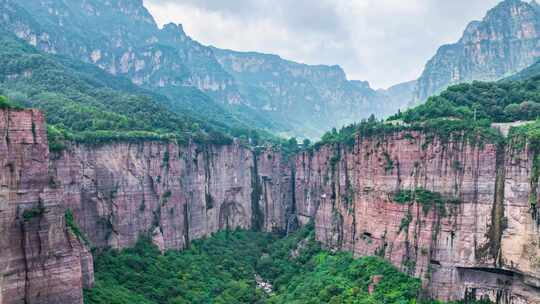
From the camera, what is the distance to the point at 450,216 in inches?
1494

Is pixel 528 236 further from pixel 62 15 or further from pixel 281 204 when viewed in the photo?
pixel 62 15

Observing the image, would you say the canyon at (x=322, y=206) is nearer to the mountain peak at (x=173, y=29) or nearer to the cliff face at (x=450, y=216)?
the cliff face at (x=450, y=216)

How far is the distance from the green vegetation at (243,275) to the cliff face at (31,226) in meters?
4.72

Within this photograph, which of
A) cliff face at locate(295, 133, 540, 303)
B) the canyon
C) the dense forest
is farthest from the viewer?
the dense forest

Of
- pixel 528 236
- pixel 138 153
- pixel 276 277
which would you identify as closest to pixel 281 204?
pixel 276 277

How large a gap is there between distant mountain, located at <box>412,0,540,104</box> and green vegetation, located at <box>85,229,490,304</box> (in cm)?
8595

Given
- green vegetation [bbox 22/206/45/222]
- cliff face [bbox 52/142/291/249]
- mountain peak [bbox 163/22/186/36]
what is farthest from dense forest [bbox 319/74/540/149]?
mountain peak [bbox 163/22/186/36]

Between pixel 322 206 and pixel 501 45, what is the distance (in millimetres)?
93324

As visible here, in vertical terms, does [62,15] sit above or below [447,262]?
above

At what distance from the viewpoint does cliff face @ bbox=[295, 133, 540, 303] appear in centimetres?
3375

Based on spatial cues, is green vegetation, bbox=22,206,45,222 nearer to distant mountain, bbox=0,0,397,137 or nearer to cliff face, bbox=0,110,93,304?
cliff face, bbox=0,110,93,304

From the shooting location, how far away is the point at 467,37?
491ft

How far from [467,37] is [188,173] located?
116382 millimetres

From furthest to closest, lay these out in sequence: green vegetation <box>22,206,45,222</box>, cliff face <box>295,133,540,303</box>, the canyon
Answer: cliff face <box>295,133,540,303</box>
the canyon
green vegetation <box>22,206,45,222</box>
